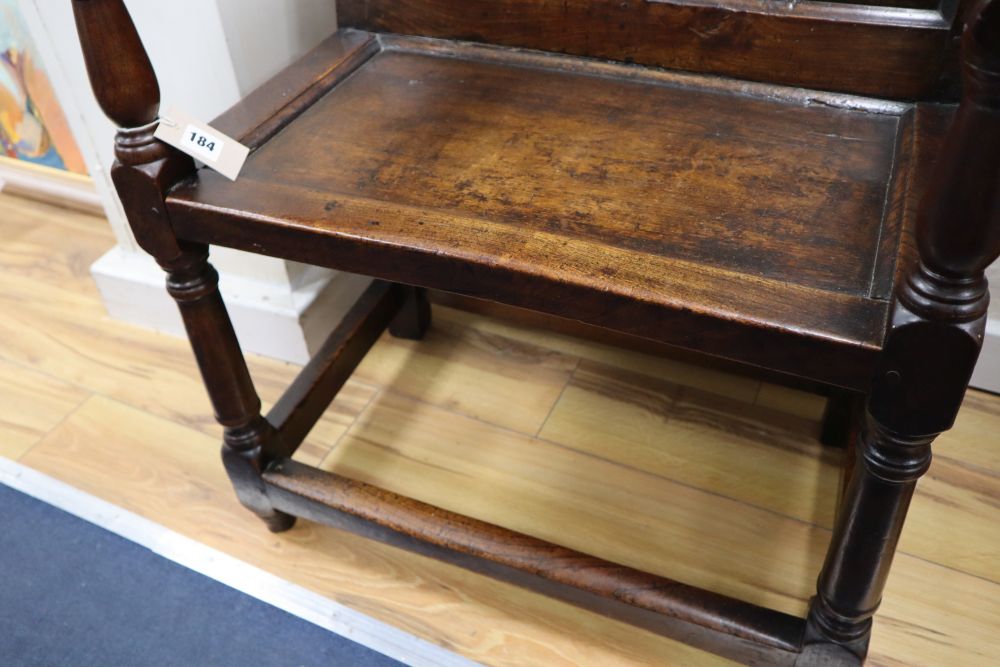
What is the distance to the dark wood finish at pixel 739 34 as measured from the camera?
31.0 inches

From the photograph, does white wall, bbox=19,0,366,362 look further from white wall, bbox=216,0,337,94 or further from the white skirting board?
the white skirting board

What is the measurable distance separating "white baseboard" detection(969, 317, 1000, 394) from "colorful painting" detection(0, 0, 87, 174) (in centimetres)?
155

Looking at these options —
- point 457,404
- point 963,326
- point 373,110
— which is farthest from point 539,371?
point 963,326

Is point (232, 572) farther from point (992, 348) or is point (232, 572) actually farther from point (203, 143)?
point (992, 348)

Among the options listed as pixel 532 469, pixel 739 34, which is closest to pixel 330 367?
pixel 532 469

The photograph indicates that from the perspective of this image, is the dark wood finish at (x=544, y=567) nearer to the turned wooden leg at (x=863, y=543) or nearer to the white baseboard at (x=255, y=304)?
the turned wooden leg at (x=863, y=543)

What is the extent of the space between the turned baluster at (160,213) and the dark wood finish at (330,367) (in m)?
0.04

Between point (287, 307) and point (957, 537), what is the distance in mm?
948

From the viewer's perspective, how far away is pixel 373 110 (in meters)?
0.87

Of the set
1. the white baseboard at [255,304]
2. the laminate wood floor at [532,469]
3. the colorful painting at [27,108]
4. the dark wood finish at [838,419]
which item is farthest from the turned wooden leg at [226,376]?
the colorful painting at [27,108]

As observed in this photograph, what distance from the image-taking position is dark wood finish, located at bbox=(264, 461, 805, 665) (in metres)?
0.80

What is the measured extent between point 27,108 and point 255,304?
0.71 metres

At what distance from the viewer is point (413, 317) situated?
1303mm

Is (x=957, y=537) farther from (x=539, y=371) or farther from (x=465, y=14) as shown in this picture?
(x=465, y=14)
